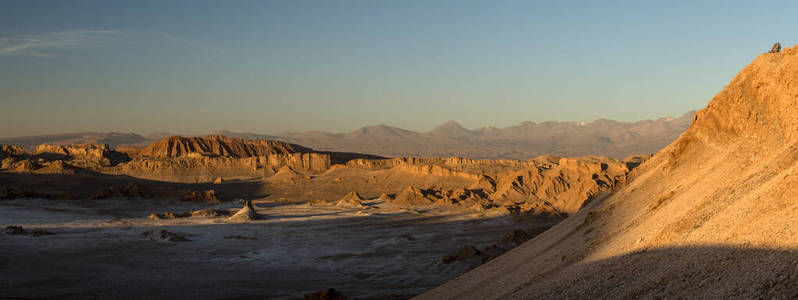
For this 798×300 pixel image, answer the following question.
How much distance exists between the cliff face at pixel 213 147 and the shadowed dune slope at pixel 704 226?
69207mm

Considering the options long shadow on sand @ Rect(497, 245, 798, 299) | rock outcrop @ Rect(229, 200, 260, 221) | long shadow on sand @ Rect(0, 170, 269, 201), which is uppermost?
long shadow on sand @ Rect(497, 245, 798, 299)

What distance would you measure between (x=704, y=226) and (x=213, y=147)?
253 ft

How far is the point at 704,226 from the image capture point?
5164 mm

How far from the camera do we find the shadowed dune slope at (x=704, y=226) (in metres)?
4.07

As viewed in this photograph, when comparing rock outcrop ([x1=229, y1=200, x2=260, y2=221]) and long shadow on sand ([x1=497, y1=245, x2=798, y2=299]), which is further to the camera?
rock outcrop ([x1=229, y1=200, x2=260, y2=221])

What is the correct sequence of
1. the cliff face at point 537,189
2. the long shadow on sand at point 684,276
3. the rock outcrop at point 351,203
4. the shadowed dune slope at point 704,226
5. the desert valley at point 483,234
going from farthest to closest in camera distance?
1. the rock outcrop at point 351,203
2. the cliff face at point 537,189
3. the desert valley at point 483,234
4. the shadowed dune slope at point 704,226
5. the long shadow on sand at point 684,276

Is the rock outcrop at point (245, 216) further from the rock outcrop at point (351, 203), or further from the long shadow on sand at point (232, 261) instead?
the rock outcrop at point (351, 203)

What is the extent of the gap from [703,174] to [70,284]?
1196cm

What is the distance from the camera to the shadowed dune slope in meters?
4.07

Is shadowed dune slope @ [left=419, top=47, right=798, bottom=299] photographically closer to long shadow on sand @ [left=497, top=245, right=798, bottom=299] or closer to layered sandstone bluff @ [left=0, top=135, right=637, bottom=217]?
long shadow on sand @ [left=497, top=245, right=798, bottom=299]

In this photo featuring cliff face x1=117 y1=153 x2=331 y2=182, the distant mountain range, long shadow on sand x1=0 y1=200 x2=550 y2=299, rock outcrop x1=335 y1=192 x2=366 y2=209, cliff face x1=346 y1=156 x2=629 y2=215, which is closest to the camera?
long shadow on sand x1=0 y1=200 x2=550 y2=299

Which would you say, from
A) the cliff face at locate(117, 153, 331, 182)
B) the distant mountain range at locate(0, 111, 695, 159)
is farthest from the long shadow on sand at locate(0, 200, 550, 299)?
the distant mountain range at locate(0, 111, 695, 159)

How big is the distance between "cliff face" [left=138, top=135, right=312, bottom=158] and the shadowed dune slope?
2725 inches

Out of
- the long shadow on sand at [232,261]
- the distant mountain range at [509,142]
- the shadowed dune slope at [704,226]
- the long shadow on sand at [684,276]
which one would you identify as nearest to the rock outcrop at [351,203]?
the long shadow on sand at [232,261]
